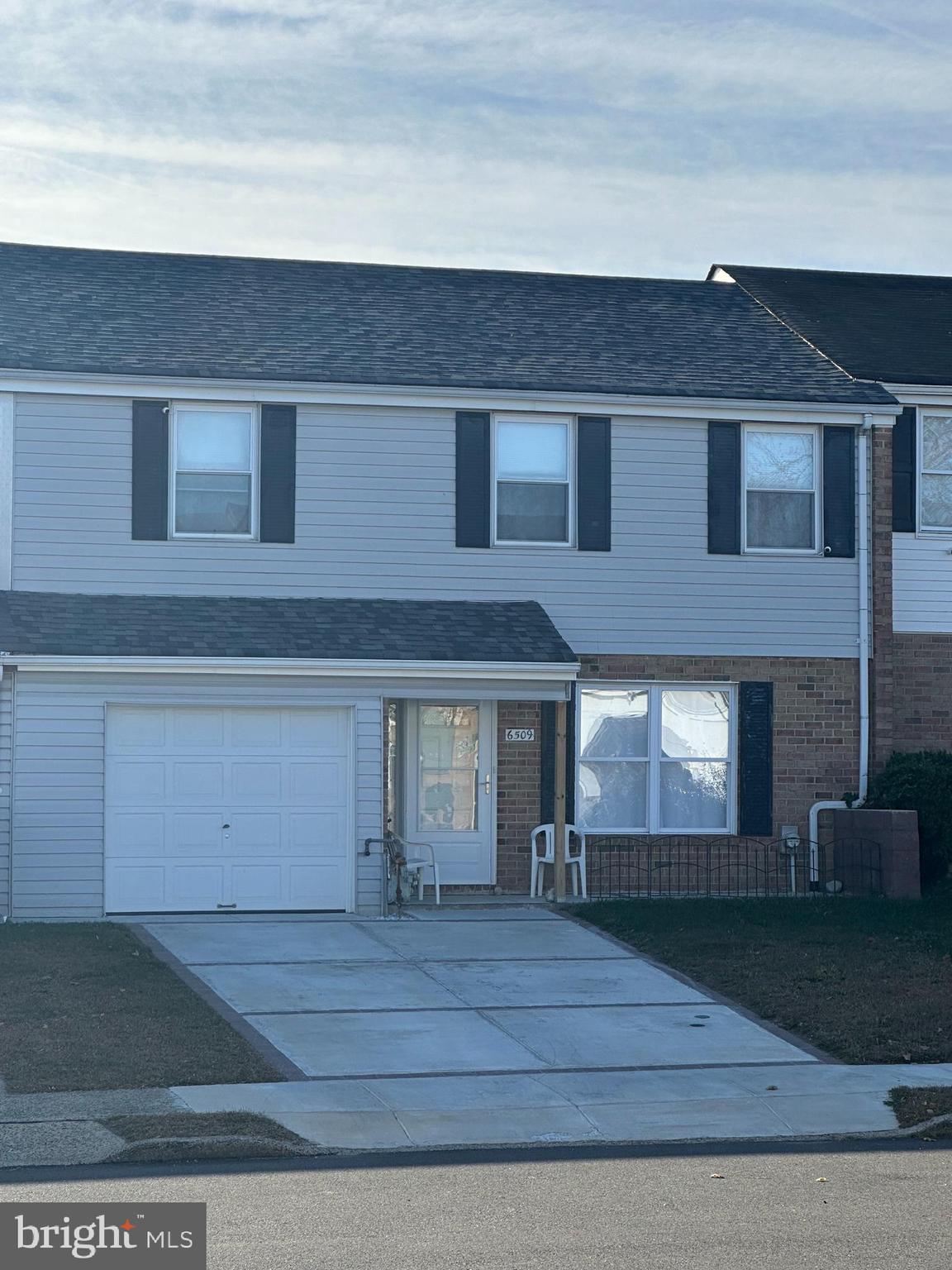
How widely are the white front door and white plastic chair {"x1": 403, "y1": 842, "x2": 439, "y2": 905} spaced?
0.10 metres

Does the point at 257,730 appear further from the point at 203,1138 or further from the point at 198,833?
the point at 203,1138

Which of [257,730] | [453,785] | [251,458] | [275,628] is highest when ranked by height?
[251,458]

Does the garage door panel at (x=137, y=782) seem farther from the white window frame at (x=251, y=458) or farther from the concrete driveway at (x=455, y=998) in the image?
the white window frame at (x=251, y=458)

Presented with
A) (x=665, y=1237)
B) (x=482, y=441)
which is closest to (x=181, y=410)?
(x=482, y=441)

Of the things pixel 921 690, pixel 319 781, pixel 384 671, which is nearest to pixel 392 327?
pixel 384 671

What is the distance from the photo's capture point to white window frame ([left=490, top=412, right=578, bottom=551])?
62.0ft

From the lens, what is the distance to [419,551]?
737 inches

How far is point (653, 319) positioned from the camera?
2127 cm

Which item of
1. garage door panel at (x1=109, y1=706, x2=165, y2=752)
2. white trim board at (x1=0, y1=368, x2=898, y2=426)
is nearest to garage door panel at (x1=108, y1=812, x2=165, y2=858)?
garage door panel at (x1=109, y1=706, x2=165, y2=752)

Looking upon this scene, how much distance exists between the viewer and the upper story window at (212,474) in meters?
18.3

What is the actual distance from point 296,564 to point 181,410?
6.86 ft

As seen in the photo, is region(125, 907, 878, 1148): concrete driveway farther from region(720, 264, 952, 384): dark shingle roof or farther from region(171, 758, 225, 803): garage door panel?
region(720, 264, 952, 384): dark shingle roof

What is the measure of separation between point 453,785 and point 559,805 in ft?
5.34

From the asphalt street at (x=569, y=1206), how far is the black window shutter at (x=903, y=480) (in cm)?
1204
